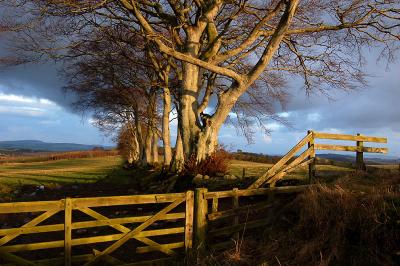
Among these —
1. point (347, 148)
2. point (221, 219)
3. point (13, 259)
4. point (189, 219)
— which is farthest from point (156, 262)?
point (347, 148)

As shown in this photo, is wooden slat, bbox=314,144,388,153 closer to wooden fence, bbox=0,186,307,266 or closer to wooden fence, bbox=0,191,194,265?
wooden fence, bbox=0,186,307,266

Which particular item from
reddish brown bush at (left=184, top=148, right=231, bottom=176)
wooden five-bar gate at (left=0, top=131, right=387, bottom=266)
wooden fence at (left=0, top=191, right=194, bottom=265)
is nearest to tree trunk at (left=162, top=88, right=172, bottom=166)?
reddish brown bush at (left=184, top=148, right=231, bottom=176)

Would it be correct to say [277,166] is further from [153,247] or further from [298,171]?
A: [298,171]

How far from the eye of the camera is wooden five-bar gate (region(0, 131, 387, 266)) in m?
8.00

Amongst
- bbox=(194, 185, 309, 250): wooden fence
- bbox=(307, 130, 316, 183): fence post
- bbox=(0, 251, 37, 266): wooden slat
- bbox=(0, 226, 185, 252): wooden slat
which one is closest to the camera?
bbox=(0, 251, 37, 266): wooden slat

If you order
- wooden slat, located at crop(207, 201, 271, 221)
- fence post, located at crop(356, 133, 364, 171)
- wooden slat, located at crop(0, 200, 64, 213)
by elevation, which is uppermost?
fence post, located at crop(356, 133, 364, 171)

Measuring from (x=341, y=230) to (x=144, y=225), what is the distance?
13.3 ft

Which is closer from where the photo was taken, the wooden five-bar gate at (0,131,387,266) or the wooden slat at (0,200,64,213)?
the wooden slat at (0,200,64,213)

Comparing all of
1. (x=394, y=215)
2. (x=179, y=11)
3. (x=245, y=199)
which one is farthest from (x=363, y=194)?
(x=179, y=11)

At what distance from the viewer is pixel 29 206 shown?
779 cm

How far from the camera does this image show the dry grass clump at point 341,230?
7.26m

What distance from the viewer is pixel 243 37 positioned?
75.0 feet

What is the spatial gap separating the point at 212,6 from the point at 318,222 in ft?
41.9

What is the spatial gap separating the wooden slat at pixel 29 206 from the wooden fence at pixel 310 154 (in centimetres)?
600
